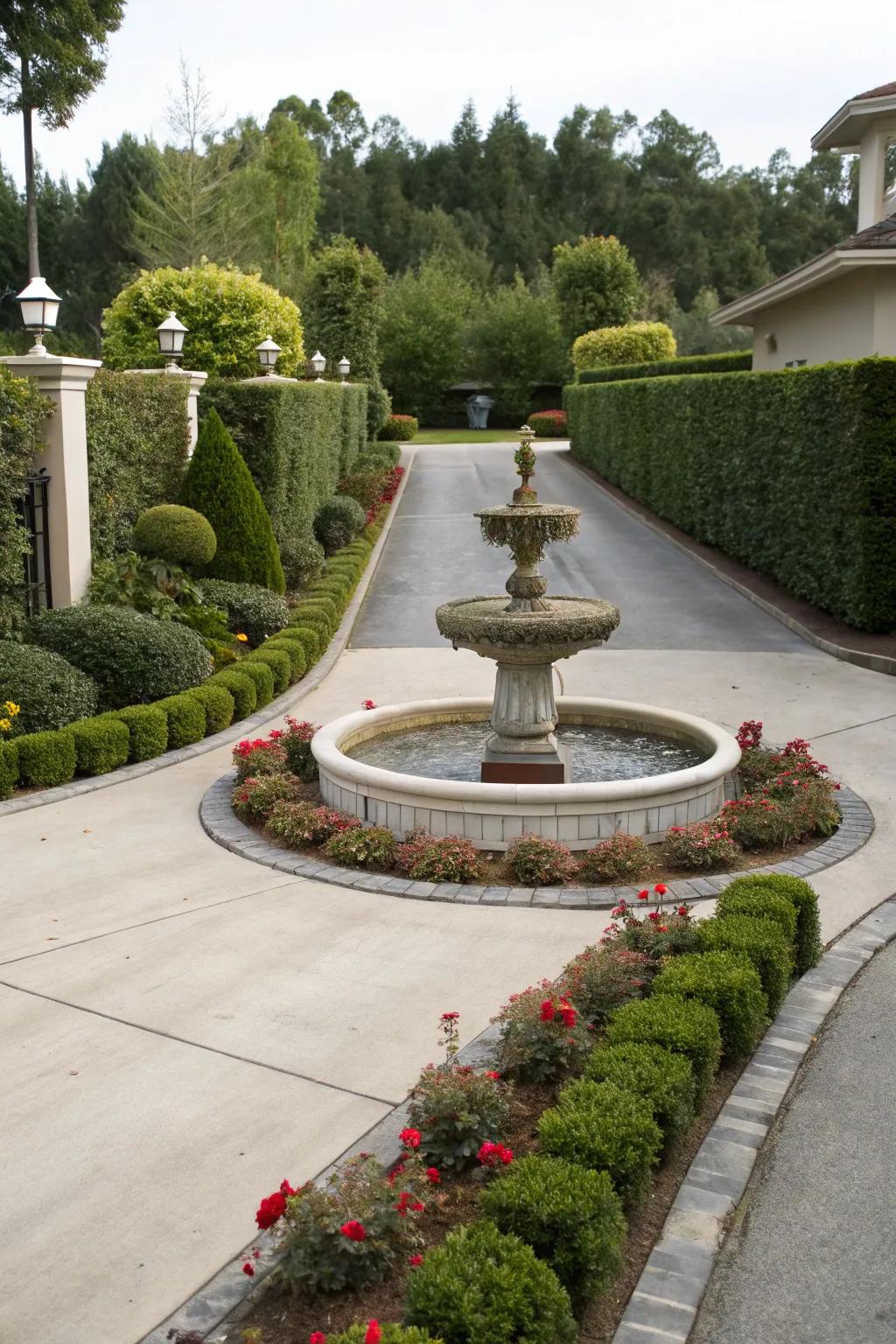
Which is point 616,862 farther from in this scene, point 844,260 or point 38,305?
point 844,260

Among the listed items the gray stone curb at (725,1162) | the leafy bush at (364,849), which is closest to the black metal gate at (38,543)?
the leafy bush at (364,849)

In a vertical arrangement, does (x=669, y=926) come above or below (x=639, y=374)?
below

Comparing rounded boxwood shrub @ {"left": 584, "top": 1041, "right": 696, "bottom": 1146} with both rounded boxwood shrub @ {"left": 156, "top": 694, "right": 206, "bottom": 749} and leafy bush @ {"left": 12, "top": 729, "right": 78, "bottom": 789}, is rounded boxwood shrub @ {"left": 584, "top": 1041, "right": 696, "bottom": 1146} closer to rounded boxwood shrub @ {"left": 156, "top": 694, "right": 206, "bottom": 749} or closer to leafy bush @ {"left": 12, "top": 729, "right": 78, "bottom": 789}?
leafy bush @ {"left": 12, "top": 729, "right": 78, "bottom": 789}

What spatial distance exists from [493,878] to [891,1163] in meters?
3.27

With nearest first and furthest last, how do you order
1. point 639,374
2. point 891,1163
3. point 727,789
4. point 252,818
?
1. point 891,1163
2. point 252,818
3. point 727,789
4. point 639,374

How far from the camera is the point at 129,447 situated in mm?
14328

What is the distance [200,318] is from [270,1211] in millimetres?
21215

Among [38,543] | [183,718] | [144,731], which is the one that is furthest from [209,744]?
[38,543]

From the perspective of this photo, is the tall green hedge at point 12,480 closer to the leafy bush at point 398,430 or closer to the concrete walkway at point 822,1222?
the concrete walkway at point 822,1222

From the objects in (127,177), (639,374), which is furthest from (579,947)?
(127,177)

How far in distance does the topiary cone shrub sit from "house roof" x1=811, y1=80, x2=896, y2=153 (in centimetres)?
1423

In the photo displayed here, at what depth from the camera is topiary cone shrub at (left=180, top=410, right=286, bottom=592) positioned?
48.8 ft

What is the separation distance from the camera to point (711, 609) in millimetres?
17281

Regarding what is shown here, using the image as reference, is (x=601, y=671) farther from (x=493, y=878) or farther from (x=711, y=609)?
(x=493, y=878)
